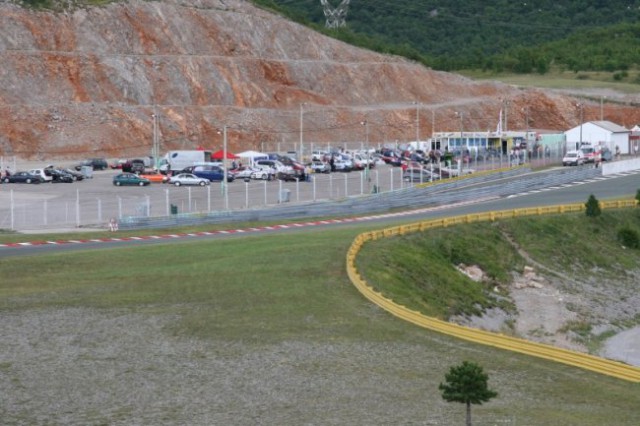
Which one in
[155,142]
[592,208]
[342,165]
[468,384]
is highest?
[155,142]

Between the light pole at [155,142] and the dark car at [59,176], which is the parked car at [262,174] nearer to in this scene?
the light pole at [155,142]

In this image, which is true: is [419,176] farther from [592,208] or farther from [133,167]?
[592,208]

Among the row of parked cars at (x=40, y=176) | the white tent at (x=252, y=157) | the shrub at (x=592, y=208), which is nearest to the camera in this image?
the shrub at (x=592, y=208)

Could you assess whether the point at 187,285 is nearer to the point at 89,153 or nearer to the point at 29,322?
the point at 29,322

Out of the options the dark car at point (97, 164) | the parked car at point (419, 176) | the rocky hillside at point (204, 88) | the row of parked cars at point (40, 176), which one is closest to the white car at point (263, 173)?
the parked car at point (419, 176)

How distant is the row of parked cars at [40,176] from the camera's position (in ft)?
297

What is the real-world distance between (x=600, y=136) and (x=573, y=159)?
54.5 ft

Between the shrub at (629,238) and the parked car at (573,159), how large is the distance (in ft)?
128

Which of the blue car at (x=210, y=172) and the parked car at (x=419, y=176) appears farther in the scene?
the blue car at (x=210, y=172)

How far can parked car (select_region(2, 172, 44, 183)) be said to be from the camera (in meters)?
90.4

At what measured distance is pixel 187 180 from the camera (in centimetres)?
9069

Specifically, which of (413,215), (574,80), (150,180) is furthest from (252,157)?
(574,80)

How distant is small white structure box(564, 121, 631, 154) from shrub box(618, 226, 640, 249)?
5191cm

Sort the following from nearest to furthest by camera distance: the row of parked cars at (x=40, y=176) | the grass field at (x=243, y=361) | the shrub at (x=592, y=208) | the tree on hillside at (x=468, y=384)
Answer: the tree on hillside at (x=468, y=384), the grass field at (x=243, y=361), the shrub at (x=592, y=208), the row of parked cars at (x=40, y=176)
